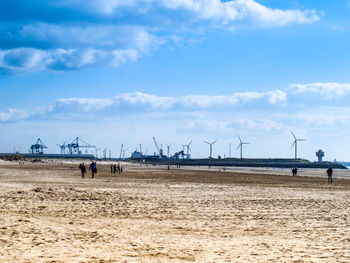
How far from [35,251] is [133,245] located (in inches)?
85.8

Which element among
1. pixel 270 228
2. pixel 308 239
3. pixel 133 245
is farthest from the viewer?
pixel 270 228

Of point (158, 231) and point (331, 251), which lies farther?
point (158, 231)

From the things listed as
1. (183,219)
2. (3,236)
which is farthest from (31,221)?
(183,219)

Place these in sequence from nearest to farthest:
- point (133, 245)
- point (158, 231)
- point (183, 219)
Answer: point (133, 245), point (158, 231), point (183, 219)

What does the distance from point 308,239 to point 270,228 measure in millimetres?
1838

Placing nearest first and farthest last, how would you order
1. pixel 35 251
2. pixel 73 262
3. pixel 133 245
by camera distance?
pixel 73 262, pixel 35 251, pixel 133 245

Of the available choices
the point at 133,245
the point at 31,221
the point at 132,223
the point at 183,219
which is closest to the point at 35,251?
the point at 133,245

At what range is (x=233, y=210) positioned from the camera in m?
17.1

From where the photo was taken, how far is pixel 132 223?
1343cm

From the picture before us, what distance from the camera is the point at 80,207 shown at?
54.2 feet

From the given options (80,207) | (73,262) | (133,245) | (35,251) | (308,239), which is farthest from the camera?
(80,207)

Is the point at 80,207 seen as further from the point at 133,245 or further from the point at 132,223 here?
the point at 133,245

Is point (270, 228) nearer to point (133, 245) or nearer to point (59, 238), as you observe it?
point (133, 245)

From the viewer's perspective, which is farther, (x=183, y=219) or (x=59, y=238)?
(x=183, y=219)
